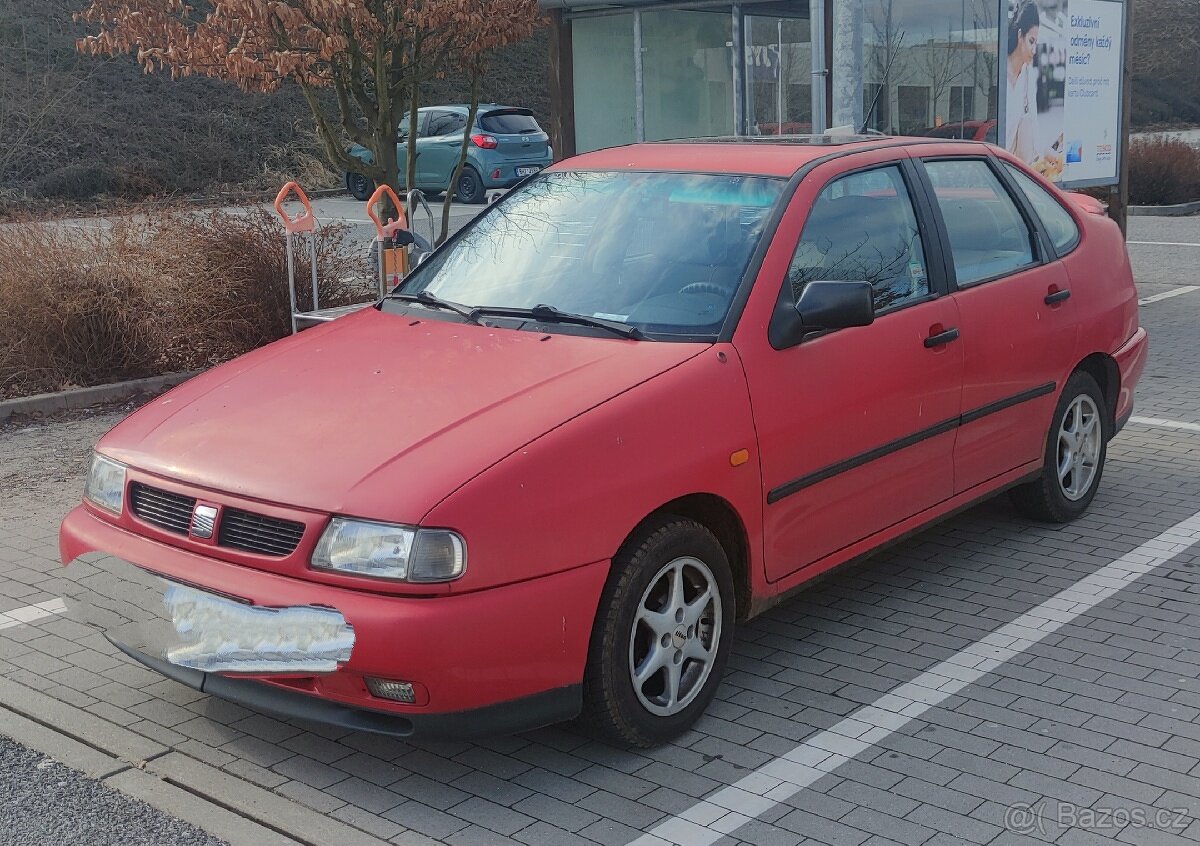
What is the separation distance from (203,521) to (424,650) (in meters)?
0.80

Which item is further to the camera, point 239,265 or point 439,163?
point 439,163

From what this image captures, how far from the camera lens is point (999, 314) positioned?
212 inches

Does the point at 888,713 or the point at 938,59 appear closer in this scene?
the point at 888,713

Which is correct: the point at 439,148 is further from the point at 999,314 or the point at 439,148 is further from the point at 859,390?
the point at 859,390

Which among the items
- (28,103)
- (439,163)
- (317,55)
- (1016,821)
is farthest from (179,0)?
(28,103)

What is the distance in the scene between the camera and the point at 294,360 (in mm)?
4609

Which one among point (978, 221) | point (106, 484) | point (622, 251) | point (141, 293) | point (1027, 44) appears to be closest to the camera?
point (106, 484)

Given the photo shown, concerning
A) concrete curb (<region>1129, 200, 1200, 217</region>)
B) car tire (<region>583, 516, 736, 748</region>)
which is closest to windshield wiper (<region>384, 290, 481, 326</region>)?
car tire (<region>583, 516, 736, 748</region>)

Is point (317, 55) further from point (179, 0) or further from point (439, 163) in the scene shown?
point (439, 163)

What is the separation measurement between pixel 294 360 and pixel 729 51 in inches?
402

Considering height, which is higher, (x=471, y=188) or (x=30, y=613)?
(x=471, y=188)

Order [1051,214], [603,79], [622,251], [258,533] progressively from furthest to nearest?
[603,79] → [1051,214] → [622,251] → [258,533]

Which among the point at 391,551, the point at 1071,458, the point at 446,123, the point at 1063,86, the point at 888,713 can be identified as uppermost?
the point at 446,123

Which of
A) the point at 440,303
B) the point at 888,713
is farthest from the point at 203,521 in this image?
the point at 888,713
